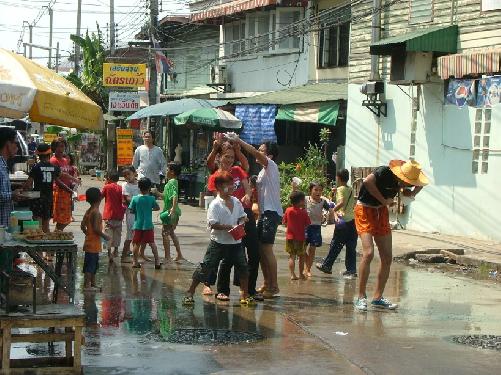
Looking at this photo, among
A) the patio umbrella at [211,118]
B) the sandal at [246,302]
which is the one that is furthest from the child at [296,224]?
the patio umbrella at [211,118]

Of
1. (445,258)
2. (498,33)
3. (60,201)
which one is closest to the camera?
(60,201)

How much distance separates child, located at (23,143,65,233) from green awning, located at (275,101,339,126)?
446 inches

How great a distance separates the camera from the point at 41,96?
8.32m

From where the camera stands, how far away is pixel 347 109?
2427cm

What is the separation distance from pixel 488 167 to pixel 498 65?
218cm

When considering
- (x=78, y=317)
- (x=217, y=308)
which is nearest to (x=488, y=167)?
(x=217, y=308)

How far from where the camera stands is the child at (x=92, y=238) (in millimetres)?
11750

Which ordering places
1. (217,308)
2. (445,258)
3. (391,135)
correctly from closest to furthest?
(217,308) < (445,258) < (391,135)

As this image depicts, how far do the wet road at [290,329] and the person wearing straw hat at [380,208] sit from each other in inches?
14.0

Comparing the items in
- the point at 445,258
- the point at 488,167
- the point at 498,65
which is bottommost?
the point at 445,258

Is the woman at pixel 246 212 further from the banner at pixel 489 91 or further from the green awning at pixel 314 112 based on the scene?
the green awning at pixel 314 112

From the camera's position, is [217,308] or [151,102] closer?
[217,308]

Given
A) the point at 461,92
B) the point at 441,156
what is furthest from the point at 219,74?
the point at 461,92

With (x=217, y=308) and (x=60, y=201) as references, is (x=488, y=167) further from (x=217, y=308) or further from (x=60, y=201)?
(x=217, y=308)
